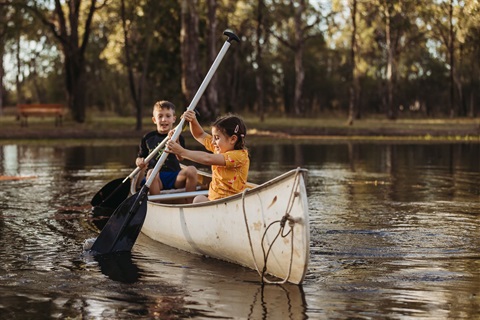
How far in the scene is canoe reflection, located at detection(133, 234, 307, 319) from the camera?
284 inches

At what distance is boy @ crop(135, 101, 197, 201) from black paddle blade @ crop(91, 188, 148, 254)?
992 mm

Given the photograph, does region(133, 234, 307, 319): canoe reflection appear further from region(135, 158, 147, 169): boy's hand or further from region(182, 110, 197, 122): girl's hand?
region(135, 158, 147, 169): boy's hand

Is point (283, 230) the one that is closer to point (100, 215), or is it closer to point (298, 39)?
point (100, 215)

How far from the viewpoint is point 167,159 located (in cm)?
1220

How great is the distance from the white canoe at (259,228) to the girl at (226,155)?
0.35 m

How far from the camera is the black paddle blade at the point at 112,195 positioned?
1351 centimetres

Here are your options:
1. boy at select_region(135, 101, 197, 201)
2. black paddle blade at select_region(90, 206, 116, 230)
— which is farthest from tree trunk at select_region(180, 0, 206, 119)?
boy at select_region(135, 101, 197, 201)

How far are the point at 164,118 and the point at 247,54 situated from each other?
61632 millimetres

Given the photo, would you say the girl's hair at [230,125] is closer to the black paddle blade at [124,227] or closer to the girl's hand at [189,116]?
the girl's hand at [189,116]

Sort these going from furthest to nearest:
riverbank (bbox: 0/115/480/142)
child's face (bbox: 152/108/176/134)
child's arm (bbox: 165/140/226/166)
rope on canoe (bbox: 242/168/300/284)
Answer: riverbank (bbox: 0/115/480/142)
child's face (bbox: 152/108/176/134)
child's arm (bbox: 165/140/226/166)
rope on canoe (bbox: 242/168/300/284)

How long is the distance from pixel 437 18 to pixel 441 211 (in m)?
52.3

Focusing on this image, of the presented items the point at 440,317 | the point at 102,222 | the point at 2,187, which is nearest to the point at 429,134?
the point at 2,187

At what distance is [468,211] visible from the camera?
13.2 metres

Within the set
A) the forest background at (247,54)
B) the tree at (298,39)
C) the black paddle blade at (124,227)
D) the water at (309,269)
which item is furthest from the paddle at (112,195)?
the tree at (298,39)
